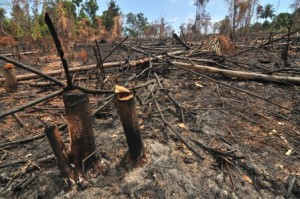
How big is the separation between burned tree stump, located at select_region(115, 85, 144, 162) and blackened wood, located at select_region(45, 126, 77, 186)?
49 cm

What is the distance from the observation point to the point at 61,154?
174cm

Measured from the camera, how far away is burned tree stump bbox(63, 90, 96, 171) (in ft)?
5.46

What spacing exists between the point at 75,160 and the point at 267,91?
11.0 feet

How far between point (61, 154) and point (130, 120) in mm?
578

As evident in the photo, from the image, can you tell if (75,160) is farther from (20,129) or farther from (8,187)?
(20,129)

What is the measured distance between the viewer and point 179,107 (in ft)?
10.0

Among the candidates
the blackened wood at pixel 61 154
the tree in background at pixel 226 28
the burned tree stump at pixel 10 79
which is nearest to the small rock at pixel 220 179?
the blackened wood at pixel 61 154

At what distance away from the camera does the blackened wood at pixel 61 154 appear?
1.66m

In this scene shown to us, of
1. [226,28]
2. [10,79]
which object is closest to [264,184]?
[10,79]

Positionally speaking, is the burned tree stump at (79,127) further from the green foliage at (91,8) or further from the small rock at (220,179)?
the green foliage at (91,8)

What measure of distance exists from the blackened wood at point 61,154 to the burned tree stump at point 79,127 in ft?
0.19

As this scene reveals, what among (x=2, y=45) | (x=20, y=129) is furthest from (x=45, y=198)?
(x=2, y=45)

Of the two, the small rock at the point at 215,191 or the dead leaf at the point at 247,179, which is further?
the dead leaf at the point at 247,179

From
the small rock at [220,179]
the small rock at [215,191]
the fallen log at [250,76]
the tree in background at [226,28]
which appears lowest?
the small rock at [215,191]
